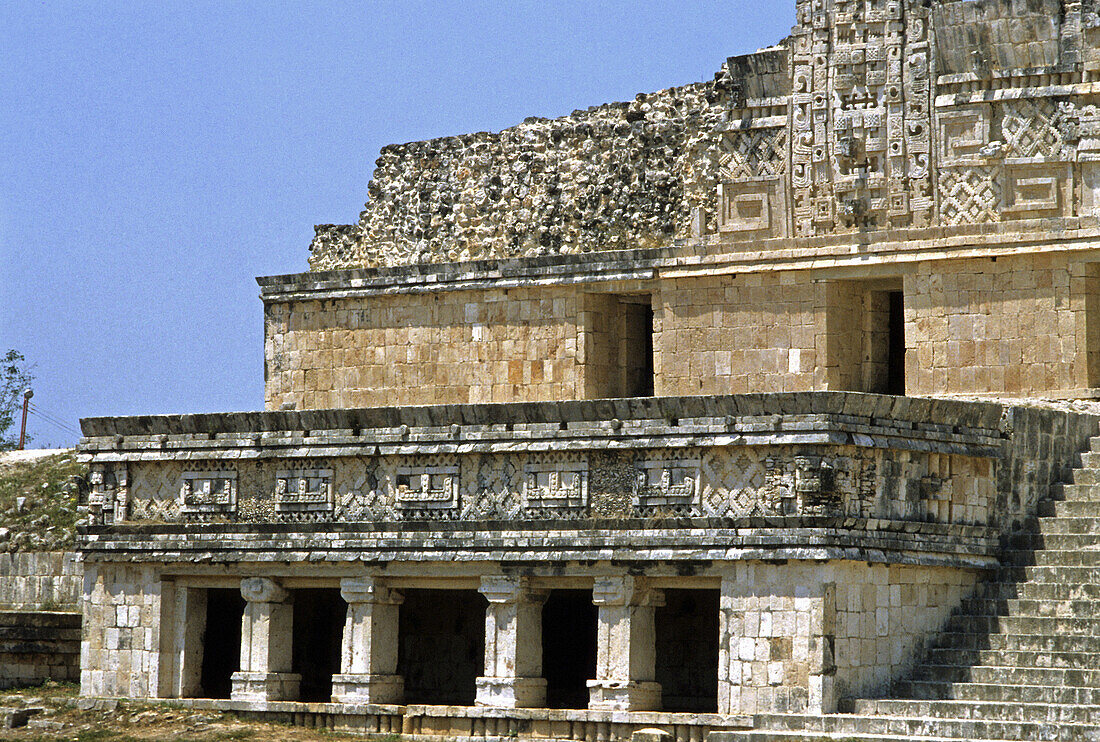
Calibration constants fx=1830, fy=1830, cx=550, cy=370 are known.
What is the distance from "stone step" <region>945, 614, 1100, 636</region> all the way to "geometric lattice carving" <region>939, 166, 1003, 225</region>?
18.6 feet

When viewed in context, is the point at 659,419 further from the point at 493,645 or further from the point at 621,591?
the point at 493,645

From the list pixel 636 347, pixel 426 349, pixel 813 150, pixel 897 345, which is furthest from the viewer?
pixel 426 349

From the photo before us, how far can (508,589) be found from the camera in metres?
18.7

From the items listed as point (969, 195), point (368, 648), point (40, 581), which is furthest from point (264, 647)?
point (969, 195)

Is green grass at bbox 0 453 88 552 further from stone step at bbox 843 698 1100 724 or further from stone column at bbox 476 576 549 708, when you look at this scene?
stone step at bbox 843 698 1100 724

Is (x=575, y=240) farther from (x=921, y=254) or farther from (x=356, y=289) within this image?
(x=921, y=254)

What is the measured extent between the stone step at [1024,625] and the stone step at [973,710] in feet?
3.97

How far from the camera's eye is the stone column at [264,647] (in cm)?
2002

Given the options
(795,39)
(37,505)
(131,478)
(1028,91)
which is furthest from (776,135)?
(37,505)

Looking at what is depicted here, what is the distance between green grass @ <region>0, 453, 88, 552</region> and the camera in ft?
87.7

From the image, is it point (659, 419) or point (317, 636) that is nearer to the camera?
point (659, 419)

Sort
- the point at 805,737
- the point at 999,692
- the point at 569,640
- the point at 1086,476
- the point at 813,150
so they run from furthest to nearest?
the point at 813,150 → the point at 569,640 → the point at 1086,476 → the point at 999,692 → the point at 805,737

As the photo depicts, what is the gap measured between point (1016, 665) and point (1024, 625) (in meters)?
0.53

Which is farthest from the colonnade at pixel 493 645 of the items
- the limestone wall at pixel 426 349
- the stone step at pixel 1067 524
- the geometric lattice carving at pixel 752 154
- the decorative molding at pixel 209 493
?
the geometric lattice carving at pixel 752 154
